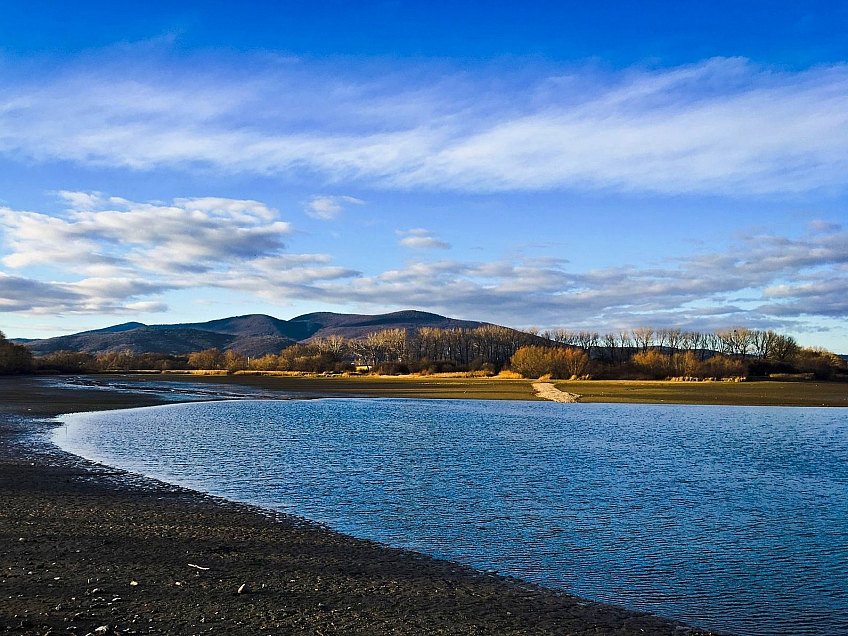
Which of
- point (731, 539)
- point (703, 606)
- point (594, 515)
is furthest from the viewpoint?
point (594, 515)

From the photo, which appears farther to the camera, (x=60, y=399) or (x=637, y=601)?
(x=60, y=399)

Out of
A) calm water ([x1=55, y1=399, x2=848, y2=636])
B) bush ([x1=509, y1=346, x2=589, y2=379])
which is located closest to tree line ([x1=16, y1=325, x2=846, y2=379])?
bush ([x1=509, y1=346, x2=589, y2=379])

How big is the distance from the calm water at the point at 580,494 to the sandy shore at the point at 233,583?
100 cm

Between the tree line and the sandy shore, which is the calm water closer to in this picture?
the sandy shore

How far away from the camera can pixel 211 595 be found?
8617 millimetres

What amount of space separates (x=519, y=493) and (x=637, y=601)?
284 inches

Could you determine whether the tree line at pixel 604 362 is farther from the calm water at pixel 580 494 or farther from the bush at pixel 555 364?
the calm water at pixel 580 494

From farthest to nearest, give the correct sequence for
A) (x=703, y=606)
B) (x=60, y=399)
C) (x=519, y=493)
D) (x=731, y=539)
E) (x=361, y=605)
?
(x=60, y=399) → (x=519, y=493) → (x=731, y=539) → (x=703, y=606) → (x=361, y=605)

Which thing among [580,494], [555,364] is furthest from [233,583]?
[555,364]

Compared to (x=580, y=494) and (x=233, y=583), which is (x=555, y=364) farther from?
(x=233, y=583)

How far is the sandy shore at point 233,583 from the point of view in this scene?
7793 mm

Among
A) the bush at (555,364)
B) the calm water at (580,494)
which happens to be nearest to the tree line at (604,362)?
the bush at (555,364)

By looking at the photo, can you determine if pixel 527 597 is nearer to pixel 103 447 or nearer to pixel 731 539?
pixel 731 539

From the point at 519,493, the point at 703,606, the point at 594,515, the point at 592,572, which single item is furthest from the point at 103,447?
the point at 703,606
